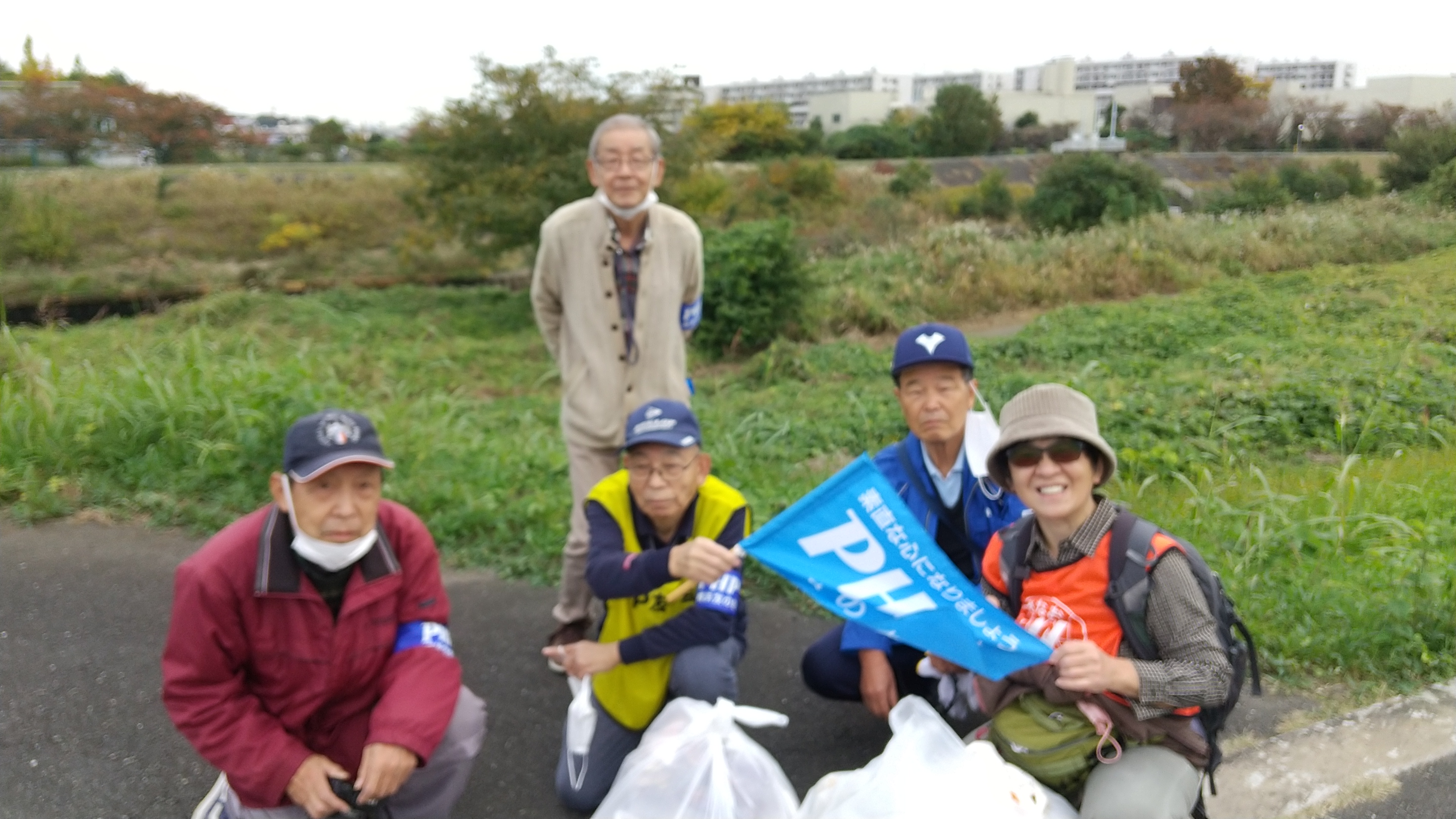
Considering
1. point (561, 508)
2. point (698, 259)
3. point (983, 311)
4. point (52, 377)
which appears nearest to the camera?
point (698, 259)

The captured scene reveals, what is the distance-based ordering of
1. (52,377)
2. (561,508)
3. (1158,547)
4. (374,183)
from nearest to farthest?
(1158,547) < (561,508) < (52,377) < (374,183)

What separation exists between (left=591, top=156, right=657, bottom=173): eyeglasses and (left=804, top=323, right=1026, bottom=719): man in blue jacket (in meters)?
1.24

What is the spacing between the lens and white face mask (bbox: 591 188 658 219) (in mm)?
3984

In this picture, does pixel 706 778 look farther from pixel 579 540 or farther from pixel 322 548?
pixel 579 540

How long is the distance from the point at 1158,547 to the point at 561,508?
11.2 feet

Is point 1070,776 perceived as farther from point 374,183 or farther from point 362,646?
point 374,183

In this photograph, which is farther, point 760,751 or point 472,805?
point 472,805

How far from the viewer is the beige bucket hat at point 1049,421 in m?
2.56

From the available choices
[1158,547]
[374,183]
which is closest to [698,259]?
[1158,547]

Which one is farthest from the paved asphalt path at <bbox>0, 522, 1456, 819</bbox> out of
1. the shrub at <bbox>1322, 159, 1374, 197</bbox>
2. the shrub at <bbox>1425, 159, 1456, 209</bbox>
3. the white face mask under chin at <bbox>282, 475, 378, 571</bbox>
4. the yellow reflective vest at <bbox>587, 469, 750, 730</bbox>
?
the shrub at <bbox>1322, 159, 1374, 197</bbox>

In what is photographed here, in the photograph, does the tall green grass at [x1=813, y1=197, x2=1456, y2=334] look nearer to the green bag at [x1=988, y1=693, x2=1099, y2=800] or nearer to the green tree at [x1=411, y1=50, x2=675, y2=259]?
the green tree at [x1=411, y1=50, x2=675, y2=259]

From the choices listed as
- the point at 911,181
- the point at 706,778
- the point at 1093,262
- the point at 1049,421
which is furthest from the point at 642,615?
the point at 911,181

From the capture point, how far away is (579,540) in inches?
160

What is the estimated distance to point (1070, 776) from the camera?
2553 mm
